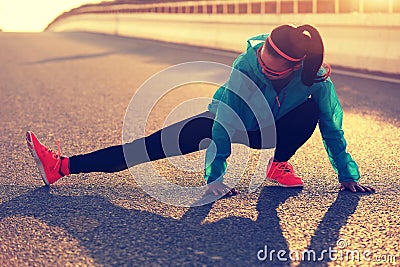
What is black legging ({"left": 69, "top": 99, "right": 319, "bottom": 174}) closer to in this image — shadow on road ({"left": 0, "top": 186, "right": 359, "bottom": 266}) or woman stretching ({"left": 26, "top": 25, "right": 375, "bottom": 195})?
woman stretching ({"left": 26, "top": 25, "right": 375, "bottom": 195})

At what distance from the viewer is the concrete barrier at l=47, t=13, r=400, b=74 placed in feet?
33.2

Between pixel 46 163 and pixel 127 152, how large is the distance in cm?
57

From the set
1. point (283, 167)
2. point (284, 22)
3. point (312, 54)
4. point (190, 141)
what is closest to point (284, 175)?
point (283, 167)

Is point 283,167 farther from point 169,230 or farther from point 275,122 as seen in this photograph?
point 169,230

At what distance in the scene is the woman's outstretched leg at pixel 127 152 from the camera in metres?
4.49

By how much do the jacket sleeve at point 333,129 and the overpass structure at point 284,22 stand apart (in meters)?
5.93

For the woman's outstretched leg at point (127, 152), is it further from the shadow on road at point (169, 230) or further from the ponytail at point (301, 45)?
the ponytail at point (301, 45)

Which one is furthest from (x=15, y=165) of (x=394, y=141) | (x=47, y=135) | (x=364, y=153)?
(x=394, y=141)

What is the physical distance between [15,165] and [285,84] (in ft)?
7.98

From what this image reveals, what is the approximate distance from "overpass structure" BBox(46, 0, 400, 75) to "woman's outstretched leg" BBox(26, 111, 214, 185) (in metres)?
6.12

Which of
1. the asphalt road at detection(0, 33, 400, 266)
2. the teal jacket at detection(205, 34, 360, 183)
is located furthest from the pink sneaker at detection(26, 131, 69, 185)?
the teal jacket at detection(205, 34, 360, 183)

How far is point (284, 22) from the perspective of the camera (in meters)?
14.0

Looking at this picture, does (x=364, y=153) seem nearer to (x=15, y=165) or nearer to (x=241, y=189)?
(x=241, y=189)

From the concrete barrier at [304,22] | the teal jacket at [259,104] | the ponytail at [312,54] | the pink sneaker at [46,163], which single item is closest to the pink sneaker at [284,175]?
the teal jacket at [259,104]
